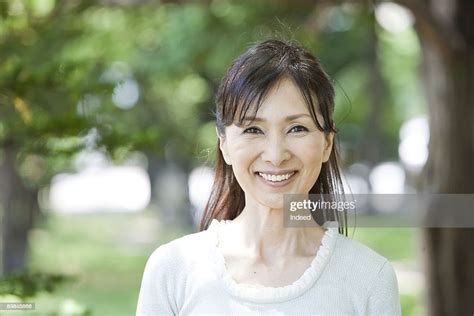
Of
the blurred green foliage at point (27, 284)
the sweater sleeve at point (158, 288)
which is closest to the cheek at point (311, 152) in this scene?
the sweater sleeve at point (158, 288)

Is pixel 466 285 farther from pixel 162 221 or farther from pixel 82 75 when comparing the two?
pixel 162 221

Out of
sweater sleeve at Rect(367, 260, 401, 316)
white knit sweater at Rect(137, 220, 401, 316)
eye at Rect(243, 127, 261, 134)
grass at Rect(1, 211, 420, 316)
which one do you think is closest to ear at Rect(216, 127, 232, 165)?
eye at Rect(243, 127, 261, 134)

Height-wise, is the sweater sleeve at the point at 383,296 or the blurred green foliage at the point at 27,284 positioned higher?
the blurred green foliage at the point at 27,284

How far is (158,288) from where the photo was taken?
5.92 ft

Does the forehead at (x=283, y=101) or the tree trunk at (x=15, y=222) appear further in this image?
the tree trunk at (x=15, y=222)

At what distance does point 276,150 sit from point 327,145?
17 centimetres

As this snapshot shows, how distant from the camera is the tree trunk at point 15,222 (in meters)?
8.66

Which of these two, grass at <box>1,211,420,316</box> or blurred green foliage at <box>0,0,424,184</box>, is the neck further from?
grass at <box>1,211,420,316</box>

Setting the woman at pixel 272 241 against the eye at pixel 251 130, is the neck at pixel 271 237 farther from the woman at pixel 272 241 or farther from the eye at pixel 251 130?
the eye at pixel 251 130

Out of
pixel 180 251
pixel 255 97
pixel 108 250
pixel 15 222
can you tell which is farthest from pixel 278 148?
pixel 108 250

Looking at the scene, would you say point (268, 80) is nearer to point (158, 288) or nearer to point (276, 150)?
point (276, 150)

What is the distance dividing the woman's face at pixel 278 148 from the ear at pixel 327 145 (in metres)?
0.02

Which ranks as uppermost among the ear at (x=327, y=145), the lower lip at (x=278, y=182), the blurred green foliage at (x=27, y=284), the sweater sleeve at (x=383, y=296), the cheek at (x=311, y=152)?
the ear at (x=327, y=145)

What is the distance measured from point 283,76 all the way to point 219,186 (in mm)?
386
